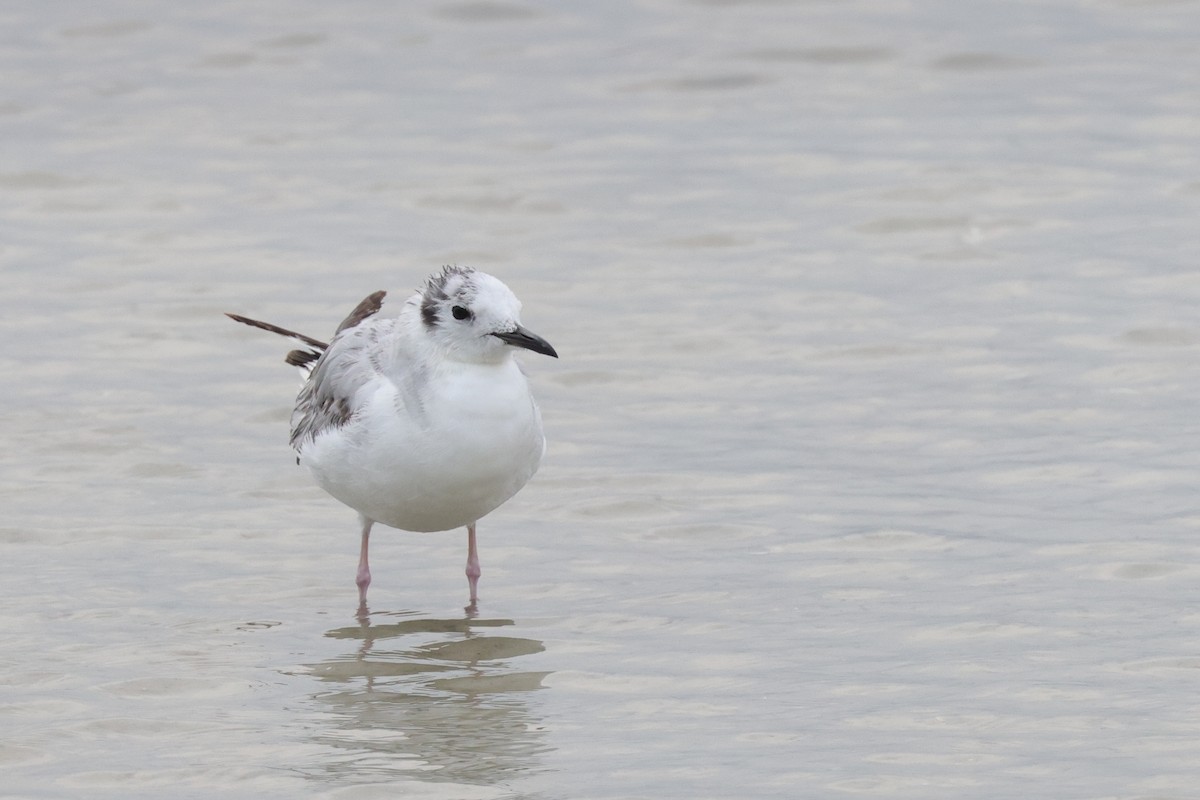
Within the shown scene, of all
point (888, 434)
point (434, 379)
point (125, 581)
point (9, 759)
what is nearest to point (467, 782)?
point (9, 759)

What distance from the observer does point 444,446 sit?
8664 mm

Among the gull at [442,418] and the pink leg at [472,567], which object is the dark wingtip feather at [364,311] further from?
the pink leg at [472,567]

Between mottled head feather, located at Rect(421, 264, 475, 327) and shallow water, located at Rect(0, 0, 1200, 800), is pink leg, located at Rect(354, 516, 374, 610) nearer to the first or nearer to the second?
shallow water, located at Rect(0, 0, 1200, 800)

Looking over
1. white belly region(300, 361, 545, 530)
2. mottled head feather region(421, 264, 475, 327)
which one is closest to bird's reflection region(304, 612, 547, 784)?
white belly region(300, 361, 545, 530)

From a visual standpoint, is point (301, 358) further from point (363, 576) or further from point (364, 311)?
point (363, 576)

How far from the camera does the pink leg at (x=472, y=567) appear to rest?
9289mm

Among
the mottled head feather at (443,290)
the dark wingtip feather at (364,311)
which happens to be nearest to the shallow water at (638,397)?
the dark wingtip feather at (364,311)

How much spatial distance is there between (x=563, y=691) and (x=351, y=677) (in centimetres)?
87

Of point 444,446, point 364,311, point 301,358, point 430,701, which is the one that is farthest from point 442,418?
point 301,358

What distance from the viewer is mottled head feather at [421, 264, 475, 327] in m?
8.83

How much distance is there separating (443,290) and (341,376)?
2.80 ft

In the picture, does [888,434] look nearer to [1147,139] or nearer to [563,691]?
[563,691]

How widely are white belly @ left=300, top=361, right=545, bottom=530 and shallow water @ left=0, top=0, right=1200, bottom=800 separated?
562 millimetres

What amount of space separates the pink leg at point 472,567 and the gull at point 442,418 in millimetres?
39
